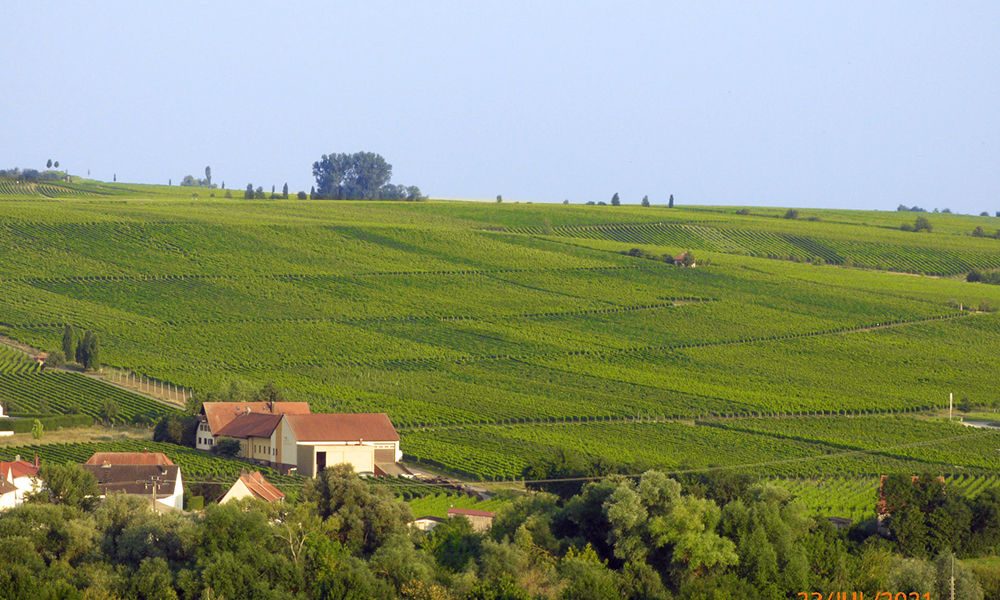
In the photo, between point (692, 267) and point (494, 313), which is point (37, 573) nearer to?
point (494, 313)

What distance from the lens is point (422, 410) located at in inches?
2410

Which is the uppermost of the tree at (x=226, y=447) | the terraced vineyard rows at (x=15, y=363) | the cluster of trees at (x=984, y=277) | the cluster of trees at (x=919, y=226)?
the cluster of trees at (x=919, y=226)

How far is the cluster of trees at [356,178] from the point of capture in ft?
523

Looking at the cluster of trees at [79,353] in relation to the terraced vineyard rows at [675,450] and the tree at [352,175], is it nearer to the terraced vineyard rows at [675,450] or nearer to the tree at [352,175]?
the terraced vineyard rows at [675,450]

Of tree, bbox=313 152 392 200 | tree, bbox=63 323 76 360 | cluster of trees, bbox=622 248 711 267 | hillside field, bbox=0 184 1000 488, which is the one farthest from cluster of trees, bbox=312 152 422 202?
tree, bbox=63 323 76 360

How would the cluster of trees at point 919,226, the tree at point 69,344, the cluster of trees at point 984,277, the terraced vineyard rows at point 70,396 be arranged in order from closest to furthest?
1. the terraced vineyard rows at point 70,396
2. the tree at point 69,344
3. the cluster of trees at point 984,277
4. the cluster of trees at point 919,226

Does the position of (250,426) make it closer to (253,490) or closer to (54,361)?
(253,490)

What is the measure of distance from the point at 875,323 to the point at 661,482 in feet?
180

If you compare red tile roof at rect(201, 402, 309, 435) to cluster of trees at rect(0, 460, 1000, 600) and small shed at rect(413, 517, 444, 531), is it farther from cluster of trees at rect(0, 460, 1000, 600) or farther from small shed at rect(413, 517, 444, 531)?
cluster of trees at rect(0, 460, 1000, 600)

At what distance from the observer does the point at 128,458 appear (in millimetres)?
47625

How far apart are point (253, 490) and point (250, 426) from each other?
42.5 ft

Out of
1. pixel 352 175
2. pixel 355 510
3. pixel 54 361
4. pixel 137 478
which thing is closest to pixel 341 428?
pixel 137 478

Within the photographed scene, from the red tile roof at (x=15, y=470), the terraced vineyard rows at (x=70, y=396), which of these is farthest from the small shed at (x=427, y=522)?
the terraced vineyard rows at (x=70, y=396)

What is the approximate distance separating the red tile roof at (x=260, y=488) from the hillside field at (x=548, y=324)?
854cm
